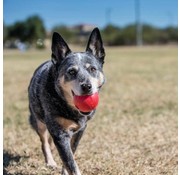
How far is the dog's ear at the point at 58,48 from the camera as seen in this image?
4.34 m

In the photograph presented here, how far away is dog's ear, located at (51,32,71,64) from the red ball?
0.57m

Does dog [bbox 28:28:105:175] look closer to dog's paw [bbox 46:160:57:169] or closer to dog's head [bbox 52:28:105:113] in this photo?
dog's head [bbox 52:28:105:113]

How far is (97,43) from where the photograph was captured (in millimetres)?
4434

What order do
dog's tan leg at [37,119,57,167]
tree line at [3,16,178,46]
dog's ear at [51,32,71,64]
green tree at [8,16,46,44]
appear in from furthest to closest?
tree line at [3,16,178,46] < green tree at [8,16,46,44] < dog's tan leg at [37,119,57,167] < dog's ear at [51,32,71,64]

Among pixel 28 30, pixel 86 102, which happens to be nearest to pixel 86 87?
pixel 86 102

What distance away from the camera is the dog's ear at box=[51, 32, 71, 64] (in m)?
4.34

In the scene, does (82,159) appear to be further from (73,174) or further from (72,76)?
(72,76)

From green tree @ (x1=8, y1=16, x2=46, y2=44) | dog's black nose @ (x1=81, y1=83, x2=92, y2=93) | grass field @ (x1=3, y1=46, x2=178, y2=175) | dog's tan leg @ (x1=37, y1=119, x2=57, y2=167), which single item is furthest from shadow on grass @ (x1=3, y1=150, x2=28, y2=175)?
green tree @ (x1=8, y1=16, x2=46, y2=44)

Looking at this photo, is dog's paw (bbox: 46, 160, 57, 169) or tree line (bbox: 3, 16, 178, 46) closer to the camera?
dog's paw (bbox: 46, 160, 57, 169)

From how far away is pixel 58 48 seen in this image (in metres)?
4.38

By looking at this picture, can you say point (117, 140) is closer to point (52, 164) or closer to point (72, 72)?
point (52, 164)

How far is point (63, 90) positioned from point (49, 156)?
1.37 meters

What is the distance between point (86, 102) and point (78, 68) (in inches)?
14.7

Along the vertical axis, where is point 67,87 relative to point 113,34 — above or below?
above
